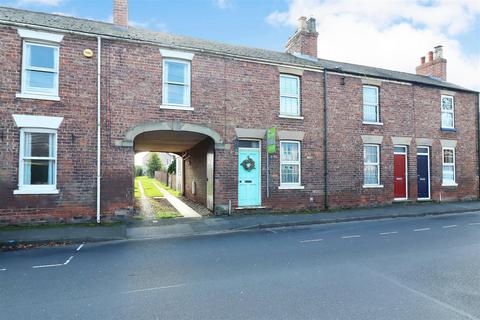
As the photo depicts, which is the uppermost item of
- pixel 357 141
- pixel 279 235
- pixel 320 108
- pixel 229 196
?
pixel 320 108

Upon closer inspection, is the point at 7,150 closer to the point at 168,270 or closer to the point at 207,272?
the point at 168,270

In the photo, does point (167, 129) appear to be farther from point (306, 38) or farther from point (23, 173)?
point (306, 38)

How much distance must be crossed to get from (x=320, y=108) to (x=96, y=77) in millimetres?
9270

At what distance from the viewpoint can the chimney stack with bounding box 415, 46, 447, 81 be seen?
65.5 ft

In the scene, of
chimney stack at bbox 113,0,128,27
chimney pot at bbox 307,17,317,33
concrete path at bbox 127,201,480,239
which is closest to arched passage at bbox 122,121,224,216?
concrete path at bbox 127,201,480,239

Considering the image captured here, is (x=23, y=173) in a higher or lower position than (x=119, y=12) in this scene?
lower

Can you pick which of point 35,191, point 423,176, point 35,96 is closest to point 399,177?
point 423,176

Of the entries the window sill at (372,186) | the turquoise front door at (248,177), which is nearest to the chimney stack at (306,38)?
the turquoise front door at (248,177)

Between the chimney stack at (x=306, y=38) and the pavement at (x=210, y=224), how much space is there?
27.5ft

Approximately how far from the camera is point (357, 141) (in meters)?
14.6

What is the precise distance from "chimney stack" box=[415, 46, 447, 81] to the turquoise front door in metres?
15.0

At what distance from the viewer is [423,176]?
1628cm

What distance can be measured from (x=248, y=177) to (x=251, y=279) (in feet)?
25.4

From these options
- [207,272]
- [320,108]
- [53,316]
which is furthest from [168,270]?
[320,108]
